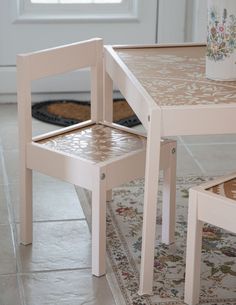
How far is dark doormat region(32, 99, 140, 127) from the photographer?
348 centimetres

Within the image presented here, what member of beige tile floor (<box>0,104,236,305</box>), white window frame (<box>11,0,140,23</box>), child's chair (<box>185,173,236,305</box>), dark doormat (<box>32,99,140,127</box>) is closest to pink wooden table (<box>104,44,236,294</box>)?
child's chair (<box>185,173,236,305</box>)

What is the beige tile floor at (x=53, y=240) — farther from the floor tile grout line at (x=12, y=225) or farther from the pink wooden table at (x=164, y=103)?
the pink wooden table at (x=164, y=103)

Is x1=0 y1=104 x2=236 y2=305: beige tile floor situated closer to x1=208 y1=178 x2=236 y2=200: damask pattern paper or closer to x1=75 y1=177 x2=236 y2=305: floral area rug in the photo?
x1=75 y1=177 x2=236 y2=305: floral area rug

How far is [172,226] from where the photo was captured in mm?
2355

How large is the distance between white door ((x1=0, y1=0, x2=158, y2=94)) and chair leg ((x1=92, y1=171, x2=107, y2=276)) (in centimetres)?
172

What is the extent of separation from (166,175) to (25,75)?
50 centimetres

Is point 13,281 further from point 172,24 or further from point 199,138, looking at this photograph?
point 172,24

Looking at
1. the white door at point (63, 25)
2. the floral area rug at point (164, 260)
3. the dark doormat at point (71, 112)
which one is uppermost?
the white door at point (63, 25)

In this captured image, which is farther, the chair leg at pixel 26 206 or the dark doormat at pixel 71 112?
the dark doormat at pixel 71 112

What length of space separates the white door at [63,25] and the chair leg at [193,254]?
1919 millimetres

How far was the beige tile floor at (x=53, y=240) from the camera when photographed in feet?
6.85

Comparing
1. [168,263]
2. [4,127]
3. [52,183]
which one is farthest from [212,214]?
[4,127]

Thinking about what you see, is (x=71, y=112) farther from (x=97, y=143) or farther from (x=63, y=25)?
(x=97, y=143)

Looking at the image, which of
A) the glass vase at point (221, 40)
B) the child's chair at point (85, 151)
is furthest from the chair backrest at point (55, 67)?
the glass vase at point (221, 40)
